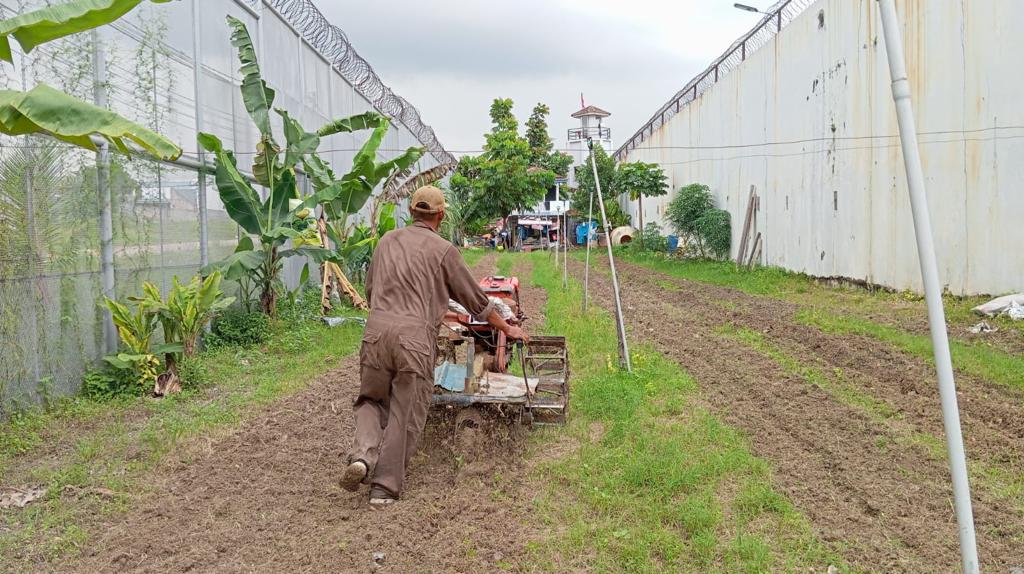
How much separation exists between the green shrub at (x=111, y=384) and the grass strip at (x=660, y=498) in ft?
14.1

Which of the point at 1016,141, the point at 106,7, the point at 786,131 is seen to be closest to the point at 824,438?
the point at 106,7

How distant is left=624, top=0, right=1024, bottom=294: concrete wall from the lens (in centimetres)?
1102

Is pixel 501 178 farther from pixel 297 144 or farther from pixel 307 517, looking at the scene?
pixel 307 517

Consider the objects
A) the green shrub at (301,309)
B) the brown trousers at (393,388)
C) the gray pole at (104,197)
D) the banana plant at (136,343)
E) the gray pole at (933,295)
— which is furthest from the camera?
the green shrub at (301,309)

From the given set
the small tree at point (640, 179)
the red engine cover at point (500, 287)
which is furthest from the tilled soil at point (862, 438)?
the small tree at point (640, 179)

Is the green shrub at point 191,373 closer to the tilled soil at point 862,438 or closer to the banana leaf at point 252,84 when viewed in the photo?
the banana leaf at point 252,84

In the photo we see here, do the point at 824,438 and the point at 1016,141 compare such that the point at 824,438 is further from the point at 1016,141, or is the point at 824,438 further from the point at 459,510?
the point at 1016,141

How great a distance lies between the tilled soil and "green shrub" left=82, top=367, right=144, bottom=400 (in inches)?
221

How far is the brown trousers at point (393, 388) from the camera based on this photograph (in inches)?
181

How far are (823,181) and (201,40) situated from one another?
43.0ft

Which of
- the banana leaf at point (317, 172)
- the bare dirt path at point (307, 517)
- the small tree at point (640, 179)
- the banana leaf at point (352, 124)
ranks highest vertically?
the small tree at point (640, 179)

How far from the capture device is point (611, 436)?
5789 millimetres

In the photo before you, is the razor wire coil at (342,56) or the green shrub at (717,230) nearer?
the razor wire coil at (342,56)

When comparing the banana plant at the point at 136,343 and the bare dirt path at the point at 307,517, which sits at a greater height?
the banana plant at the point at 136,343
